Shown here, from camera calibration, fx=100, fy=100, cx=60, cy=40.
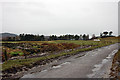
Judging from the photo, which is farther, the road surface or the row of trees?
the row of trees

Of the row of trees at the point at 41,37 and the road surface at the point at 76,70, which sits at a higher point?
the row of trees at the point at 41,37

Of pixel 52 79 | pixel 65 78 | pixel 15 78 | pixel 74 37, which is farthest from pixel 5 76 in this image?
pixel 74 37

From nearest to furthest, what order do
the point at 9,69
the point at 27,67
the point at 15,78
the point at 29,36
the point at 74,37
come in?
1. the point at 15,78
2. the point at 9,69
3. the point at 27,67
4. the point at 29,36
5. the point at 74,37

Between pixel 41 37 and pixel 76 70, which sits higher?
pixel 41 37

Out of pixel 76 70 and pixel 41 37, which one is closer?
pixel 76 70

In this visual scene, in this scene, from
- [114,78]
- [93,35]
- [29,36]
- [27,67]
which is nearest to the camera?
[114,78]

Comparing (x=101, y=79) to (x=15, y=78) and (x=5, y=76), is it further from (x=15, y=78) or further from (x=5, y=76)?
(x=5, y=76)

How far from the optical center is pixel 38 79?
26.3ft

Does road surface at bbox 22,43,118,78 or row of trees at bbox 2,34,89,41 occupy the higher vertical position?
row of trees at bbox 2,34,89,41

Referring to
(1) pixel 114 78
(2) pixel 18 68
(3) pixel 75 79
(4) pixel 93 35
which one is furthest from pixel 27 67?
(4) pixel 93 35

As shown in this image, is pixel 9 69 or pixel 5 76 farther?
pixel 9 69

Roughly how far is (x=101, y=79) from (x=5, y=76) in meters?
8.08

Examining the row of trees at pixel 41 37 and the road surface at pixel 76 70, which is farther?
the row of trees at pixel 41 37

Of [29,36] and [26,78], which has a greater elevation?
[29,36]
